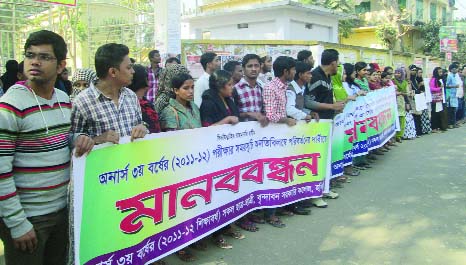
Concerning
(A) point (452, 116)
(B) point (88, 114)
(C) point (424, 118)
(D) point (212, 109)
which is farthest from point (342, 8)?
(B) point (88, 114)

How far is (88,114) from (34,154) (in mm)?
750

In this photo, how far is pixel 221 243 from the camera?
13.7 feet

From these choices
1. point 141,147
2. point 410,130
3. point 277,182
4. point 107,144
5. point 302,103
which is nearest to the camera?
point 107,144

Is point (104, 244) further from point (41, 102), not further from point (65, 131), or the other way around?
point (41, 102)

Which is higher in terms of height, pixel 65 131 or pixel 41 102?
pixel 41 102

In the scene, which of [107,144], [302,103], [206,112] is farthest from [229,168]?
[302,103]

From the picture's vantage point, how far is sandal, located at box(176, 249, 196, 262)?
387cm

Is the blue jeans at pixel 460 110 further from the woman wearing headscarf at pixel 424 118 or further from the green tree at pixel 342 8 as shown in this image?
the green tree at pixel 342 8

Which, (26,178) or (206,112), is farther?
(206,112)

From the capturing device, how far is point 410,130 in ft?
37.0

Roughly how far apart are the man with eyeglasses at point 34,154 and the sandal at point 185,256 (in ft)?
5.17

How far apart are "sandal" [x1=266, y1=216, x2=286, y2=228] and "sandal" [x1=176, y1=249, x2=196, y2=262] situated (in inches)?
47.0

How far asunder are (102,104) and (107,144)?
0.30 metres

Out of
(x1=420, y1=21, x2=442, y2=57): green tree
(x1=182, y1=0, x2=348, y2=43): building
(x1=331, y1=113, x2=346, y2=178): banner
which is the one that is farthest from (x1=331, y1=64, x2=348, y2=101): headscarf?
(x1=420, y1=21, x2=442, y2=57): green tree
